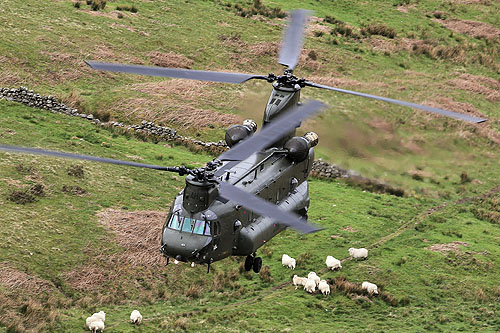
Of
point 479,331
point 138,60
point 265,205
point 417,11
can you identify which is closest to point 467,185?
point 479,331

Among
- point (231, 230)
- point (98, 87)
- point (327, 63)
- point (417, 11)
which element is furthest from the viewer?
point (417, 11)

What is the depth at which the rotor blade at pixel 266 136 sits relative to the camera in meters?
28.5

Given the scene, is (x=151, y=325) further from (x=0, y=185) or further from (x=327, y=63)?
(x=327, y=63)

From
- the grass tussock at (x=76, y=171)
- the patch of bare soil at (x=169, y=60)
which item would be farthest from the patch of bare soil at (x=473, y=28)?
the grass tussock at (x=76, y=171)

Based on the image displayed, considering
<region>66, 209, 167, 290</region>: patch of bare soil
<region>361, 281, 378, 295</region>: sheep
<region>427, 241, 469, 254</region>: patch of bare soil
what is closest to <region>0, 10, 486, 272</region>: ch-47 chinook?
<region>361, 281, 378, 295</region>: sheep

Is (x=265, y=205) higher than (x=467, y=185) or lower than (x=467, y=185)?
higher

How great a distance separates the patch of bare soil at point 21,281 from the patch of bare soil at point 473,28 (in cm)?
5794

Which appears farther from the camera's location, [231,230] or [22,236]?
[22,236]

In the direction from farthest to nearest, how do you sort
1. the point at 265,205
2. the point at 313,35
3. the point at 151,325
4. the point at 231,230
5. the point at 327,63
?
the point at 313,35
the point at 327,63
the point at 151,325
the point at 231,230
the point at 265,205

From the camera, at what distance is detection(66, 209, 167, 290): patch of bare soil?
1467 inches

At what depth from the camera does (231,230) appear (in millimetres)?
31641

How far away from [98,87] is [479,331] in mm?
32584

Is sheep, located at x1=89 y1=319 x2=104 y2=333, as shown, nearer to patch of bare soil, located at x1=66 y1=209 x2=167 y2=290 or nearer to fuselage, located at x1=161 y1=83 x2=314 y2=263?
patch of bare soil, located at x1=66 y1=209 x2=167 y2=290

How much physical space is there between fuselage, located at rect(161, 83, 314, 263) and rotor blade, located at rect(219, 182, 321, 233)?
1372mm
